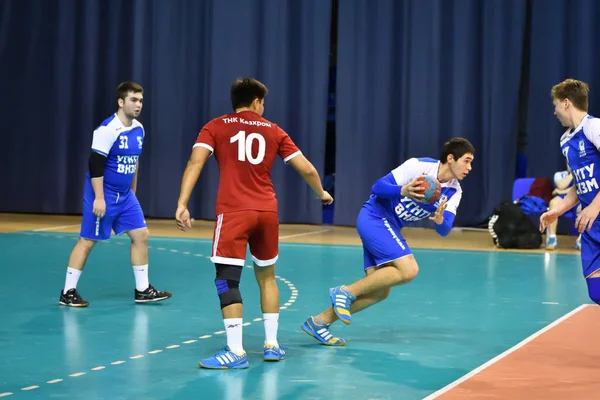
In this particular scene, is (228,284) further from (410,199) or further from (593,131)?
(593,131)

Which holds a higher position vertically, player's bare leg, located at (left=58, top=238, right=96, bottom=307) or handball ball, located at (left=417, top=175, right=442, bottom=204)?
handball ball, located at (left=417, top=175, right=442, bottom=204)

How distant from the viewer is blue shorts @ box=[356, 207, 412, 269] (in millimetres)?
5988

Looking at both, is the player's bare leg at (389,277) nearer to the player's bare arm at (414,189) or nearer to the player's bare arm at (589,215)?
the player's bare arm at (414,189)

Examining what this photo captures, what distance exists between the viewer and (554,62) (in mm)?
13977

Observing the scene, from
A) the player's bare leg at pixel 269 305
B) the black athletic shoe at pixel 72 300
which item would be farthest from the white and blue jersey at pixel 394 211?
the black athletic shoe at pixel 72 300

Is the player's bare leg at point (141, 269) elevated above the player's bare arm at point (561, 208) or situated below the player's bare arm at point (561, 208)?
below

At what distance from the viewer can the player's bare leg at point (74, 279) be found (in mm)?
7242

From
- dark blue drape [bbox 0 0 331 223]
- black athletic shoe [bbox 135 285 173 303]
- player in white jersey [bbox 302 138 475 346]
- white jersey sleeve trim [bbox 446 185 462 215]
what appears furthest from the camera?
dark blue drape [bbox 0 0 331 223]

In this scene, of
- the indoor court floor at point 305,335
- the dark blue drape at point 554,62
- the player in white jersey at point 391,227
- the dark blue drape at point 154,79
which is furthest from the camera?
the dark blue drape at point 154,79

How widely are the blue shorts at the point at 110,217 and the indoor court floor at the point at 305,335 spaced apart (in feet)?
1.85

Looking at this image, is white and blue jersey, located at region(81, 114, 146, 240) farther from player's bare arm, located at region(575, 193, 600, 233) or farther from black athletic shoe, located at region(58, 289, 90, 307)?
player's bare arm, located at region(575, 193, 600, 233)

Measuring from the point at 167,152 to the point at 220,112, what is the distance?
1162 mm

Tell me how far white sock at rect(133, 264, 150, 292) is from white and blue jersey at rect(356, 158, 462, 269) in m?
2.10

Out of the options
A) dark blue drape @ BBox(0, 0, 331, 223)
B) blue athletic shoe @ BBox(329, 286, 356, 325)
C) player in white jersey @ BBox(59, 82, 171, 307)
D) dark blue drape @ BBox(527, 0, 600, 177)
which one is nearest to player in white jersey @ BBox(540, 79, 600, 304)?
blue athletic shoe @ BBox(329, 286, 356, 325)
